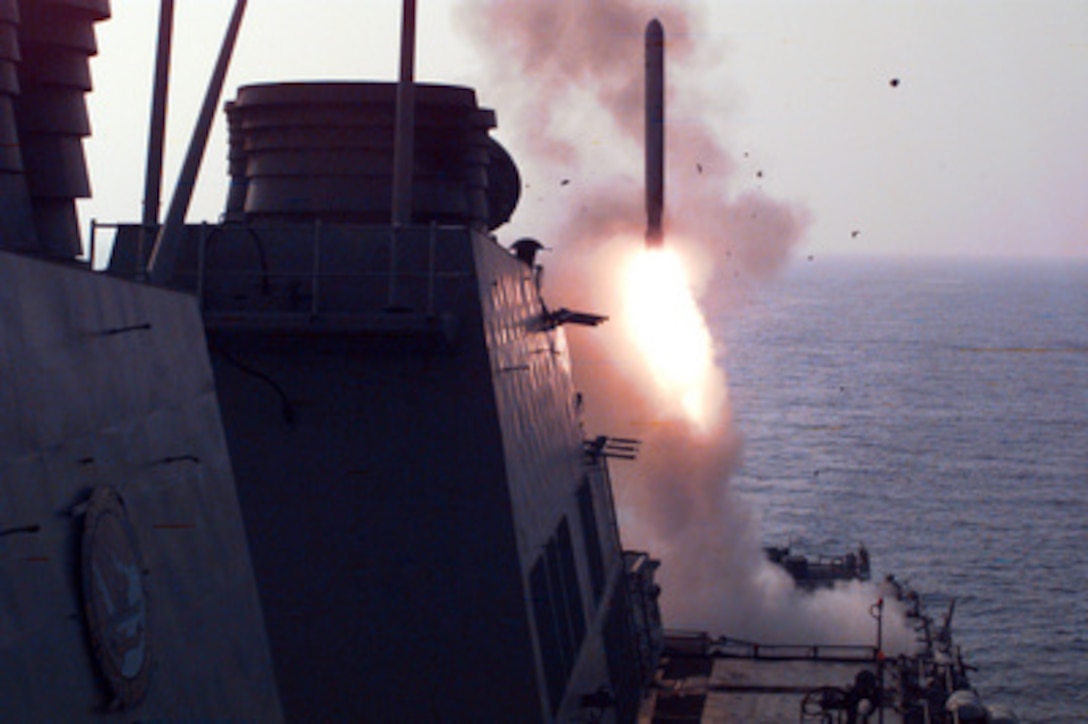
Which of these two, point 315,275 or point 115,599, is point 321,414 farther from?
point 115,599

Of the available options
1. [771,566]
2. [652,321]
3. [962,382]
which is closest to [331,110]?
[652,321]

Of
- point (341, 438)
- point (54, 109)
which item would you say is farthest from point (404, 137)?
point (54, 109)

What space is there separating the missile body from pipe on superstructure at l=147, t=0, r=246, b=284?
43.3 meters

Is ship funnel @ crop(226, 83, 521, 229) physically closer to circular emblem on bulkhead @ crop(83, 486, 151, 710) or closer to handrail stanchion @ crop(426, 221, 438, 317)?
handrail stanchion @ crop(426, 221, 438, 317)

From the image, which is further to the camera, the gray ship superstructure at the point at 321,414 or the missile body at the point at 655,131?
the missile body at the point at 655,131

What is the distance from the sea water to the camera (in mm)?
61031

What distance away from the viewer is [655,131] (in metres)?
57.6

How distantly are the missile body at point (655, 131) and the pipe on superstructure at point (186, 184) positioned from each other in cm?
4332

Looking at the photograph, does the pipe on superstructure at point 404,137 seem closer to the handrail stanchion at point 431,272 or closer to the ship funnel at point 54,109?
the handrail stanchion at point 431,272

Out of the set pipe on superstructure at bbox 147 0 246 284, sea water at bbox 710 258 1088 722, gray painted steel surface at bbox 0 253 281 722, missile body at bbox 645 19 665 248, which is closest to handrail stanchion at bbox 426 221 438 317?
pipe on superstructure at bbox 147 0 246 284

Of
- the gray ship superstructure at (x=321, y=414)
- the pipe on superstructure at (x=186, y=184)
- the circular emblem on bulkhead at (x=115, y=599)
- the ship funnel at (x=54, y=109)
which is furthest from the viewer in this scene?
the ship funnel at (x=54, y=109)

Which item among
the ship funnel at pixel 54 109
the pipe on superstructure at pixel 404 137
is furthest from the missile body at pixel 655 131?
the ship funnel at pixel 54 109

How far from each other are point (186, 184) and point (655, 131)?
150 ft

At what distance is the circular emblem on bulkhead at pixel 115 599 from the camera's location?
7.14 m
